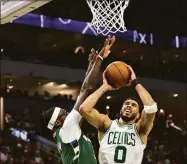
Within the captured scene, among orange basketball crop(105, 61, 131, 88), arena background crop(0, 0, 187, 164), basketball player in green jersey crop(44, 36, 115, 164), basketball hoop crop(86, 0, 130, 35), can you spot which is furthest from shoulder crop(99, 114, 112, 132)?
arena background crop(0, 0, 187, 164)

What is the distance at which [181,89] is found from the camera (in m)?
19.1

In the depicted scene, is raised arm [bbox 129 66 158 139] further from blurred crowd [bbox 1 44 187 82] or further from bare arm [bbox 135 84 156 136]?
blurred crowd [bbox 1 44 187 82]

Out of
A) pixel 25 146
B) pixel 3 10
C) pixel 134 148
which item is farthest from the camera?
pixel 25 146

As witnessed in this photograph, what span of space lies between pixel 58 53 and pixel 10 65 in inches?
108

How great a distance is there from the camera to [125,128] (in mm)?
3682

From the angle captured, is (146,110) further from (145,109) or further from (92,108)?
(92,108)

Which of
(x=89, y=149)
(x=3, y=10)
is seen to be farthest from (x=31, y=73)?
(x=89, y=149)

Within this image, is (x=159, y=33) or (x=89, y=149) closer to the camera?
(x=89, y=149)

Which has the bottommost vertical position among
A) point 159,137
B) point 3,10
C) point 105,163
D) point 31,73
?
point 159,137

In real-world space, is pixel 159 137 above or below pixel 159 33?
below

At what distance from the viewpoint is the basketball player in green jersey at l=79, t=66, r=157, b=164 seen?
3.59 meters

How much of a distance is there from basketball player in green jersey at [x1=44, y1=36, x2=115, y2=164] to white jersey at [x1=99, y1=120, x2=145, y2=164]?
134 millimetres

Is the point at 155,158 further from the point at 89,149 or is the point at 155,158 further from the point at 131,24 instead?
the point at 89,149

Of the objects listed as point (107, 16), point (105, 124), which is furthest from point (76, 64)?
point (105, 124)
